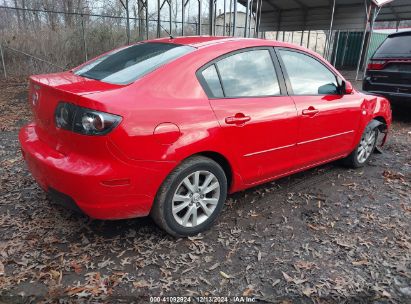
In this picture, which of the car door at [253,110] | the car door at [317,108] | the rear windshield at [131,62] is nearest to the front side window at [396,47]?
the car door at [317,108]

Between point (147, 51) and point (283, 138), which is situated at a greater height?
point (147, 51)

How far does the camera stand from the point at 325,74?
415cm

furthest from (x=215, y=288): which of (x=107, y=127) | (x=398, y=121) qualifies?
(x=398, y=121)

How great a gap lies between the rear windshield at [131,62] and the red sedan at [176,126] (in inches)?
0.6

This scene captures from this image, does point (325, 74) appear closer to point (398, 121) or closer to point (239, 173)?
point (239, 173)

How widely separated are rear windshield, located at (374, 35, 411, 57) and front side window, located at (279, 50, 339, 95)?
12.1 ft

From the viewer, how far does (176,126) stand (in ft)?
8.97

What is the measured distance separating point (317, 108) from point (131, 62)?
198 centimetres

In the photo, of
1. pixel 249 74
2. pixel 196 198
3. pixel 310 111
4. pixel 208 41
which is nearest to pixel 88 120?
pixel 196 198

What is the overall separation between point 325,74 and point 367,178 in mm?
1494

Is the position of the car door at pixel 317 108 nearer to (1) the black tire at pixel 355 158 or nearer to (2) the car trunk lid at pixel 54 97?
(1) the black tire at pixel 355 158

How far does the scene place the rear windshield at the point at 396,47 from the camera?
6941 mm

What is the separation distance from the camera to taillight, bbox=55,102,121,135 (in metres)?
2.47

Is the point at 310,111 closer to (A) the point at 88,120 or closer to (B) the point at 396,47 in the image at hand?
(A) the point at 88,120
